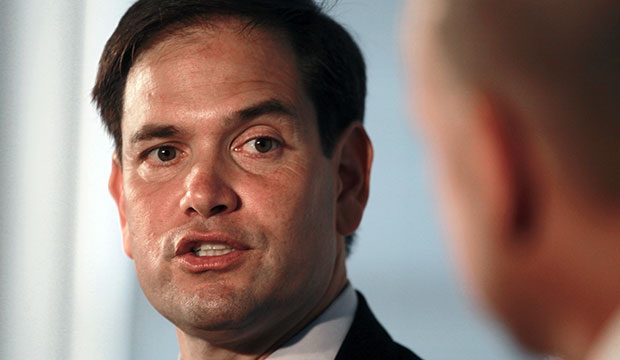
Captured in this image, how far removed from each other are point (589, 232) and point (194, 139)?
1.25 meters

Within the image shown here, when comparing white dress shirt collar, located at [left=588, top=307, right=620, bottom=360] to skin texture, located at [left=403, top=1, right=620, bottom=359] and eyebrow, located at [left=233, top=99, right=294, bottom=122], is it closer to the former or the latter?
skin texture, located at [left=403, top=1, right=620, bottom=359]

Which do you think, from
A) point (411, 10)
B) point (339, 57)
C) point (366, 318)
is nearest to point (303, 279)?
point (366, 318)

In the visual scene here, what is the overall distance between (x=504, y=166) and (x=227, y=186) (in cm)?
115

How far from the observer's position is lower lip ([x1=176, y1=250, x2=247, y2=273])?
1741mm

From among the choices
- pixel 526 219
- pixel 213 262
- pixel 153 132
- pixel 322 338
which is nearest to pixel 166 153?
pixel 153 132

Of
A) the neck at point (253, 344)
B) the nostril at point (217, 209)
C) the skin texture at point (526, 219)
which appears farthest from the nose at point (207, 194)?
the skin texture at point (526, 219)

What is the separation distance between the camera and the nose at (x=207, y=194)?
173 centimetres

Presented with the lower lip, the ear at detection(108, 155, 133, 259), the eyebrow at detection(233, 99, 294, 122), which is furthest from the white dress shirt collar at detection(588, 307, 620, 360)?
the ear at detection(108, 155, 133, 259)

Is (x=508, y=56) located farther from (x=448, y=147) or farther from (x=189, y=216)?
(x=189, y=216)

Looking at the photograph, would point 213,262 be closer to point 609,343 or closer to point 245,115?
point 245,115

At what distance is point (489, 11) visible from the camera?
2.31ft

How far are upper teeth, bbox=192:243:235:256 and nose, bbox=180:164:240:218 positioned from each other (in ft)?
0.24

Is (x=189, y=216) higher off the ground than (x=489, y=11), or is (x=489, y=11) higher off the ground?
(x=489, y=11)

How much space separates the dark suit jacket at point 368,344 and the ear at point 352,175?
229 millimetres
